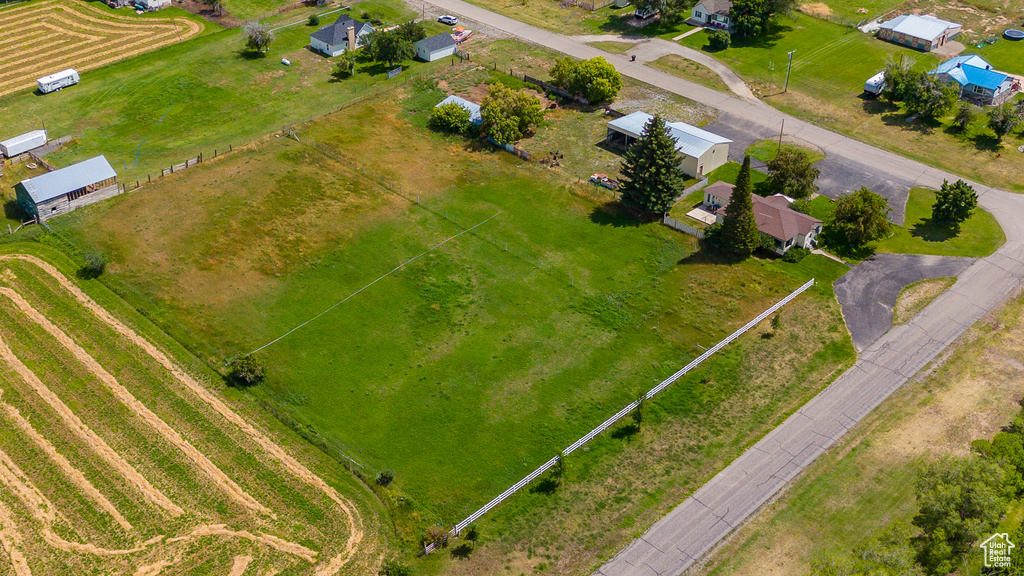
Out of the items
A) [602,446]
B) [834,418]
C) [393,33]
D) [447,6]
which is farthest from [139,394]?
[447,6]

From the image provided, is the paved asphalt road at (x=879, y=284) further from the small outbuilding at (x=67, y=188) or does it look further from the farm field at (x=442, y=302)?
the small outbuilding at (x=67, y=188)

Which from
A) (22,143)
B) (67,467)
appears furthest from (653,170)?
(22,143)

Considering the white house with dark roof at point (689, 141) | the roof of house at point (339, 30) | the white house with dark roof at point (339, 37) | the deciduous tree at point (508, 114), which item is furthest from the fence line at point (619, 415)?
the roof of house at point (339, 30)

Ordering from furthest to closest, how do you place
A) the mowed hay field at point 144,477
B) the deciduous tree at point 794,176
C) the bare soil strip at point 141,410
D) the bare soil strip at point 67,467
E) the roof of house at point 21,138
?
the roof of house at point 21,138
the deciduous tree at point 794,176
the bare soil strip at point 141,410
the bare soil strip at point 67,467
the mowed hay field at point 144,477

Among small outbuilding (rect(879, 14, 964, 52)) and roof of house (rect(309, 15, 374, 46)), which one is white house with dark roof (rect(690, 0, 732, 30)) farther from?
roof of house (rect(309, 15, 374, 46))

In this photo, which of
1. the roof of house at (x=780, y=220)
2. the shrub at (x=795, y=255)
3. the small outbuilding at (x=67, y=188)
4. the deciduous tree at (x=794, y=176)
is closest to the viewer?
the shrub at (x=795, y=255)

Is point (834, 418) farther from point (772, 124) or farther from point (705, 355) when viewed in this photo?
point (772, 124)
